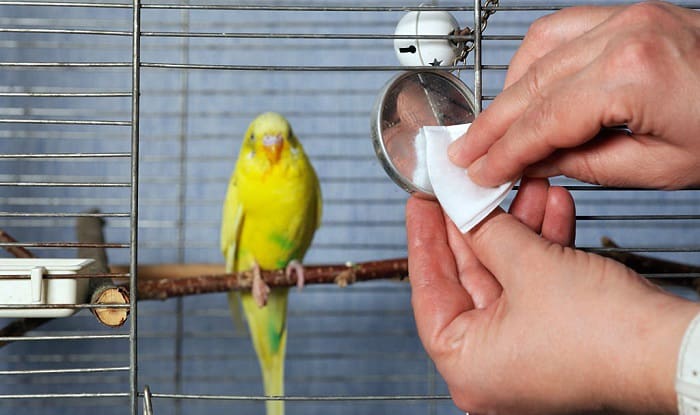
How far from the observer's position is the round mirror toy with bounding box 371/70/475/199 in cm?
44

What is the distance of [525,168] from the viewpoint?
440 mm

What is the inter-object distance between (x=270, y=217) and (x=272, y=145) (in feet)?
0.44

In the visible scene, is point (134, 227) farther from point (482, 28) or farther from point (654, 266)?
point (654, 266)

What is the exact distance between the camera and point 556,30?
0.45m

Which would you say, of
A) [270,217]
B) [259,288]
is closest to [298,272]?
[259,288]

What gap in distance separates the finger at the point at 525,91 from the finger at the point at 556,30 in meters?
0.05

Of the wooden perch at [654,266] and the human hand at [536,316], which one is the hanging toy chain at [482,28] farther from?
the wooden perch at [654,266]

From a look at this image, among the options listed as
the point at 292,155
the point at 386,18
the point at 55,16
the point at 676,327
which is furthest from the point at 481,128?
the point at 55,16

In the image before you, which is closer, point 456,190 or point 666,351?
point 666,351

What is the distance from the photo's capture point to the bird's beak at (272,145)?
1167 millimetres

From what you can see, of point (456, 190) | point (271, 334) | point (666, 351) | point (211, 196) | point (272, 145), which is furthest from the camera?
point (211, 196)

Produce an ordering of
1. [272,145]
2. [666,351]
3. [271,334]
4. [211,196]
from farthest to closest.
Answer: [211,196], [271,334], [272,145], [666,351]

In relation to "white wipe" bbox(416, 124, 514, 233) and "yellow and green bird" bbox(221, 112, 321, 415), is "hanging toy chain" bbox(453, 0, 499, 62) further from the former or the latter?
"yellow and green bird" bbox(221, 112, 321, 415)

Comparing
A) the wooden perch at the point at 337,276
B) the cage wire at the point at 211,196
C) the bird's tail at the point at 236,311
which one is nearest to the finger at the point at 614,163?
A: the wooden perch at the point at 337,276
